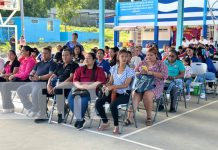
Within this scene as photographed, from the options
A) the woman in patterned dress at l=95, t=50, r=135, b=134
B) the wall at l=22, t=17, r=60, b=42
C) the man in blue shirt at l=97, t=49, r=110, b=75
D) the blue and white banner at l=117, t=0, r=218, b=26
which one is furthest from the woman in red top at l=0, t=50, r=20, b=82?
the wall at l=22, t=17, r=60, b=42

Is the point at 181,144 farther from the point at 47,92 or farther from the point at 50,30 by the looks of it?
the point at 50,30

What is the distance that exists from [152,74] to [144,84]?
22 centimetres

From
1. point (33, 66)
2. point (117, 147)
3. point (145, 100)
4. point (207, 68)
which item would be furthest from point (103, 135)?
point (207, 68)

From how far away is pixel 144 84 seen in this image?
5.64 metres

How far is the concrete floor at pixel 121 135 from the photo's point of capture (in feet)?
15.1

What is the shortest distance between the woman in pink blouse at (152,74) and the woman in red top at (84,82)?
68 centimetres

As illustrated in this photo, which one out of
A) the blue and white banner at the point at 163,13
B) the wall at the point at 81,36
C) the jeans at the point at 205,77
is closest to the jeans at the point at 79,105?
the jeans at the point at 205,77

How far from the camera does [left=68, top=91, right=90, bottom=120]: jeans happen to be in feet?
17.5

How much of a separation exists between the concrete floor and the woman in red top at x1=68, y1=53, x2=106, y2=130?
0.26m

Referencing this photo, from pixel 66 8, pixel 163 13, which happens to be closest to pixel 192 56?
pixel 163 13

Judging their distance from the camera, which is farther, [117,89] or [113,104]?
[117,89]

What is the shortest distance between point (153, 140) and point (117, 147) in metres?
0.60

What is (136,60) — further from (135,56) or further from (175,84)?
(175,84)

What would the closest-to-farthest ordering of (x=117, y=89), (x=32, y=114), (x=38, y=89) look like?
(x=117, y=89)
(x=38, y=89)
(x=32, y=114)
